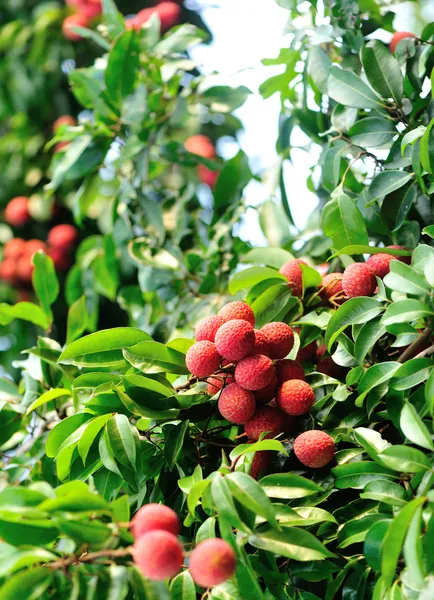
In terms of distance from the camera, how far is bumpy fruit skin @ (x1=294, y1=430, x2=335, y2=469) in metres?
0.59

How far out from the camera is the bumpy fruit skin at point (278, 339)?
0.66 m

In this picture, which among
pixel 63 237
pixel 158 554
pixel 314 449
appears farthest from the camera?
pixel 63 237

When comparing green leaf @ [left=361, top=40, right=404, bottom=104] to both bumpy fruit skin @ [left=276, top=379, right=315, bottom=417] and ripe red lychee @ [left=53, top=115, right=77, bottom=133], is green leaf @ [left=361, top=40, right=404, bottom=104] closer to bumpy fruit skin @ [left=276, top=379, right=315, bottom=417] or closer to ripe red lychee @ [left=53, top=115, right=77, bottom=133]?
bumpy fruit skin @ [left=276, top=379, right=315, bottom=417]

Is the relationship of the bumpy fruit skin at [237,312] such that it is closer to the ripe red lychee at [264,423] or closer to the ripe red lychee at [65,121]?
the ripe red lychee at [264,423]

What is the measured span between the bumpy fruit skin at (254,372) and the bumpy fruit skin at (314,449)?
56 millimetres

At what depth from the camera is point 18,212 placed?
1.74 metres

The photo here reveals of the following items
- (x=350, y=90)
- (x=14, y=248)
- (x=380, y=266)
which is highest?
(x=350, y=90)

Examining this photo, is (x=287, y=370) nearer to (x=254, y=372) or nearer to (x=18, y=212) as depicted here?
(x=254, y=372)

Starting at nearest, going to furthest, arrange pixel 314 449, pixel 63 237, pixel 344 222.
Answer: pixel 314 449 < pixel 344 222 < pixel 63 237

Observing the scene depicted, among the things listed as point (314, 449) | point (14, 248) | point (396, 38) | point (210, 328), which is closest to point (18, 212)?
point (14, 248)

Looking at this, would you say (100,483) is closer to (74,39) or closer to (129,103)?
(129,103)

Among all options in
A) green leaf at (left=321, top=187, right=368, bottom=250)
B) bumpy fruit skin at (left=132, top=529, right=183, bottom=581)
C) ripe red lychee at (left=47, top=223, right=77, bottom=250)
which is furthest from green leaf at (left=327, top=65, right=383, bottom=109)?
ripe red lychee at (left=47, top=223, right=77, bottom=250)

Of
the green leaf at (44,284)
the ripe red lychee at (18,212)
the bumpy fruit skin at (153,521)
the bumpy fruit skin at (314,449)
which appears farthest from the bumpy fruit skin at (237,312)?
the ripe red lychee at (18,212)

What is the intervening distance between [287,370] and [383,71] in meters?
0.36
